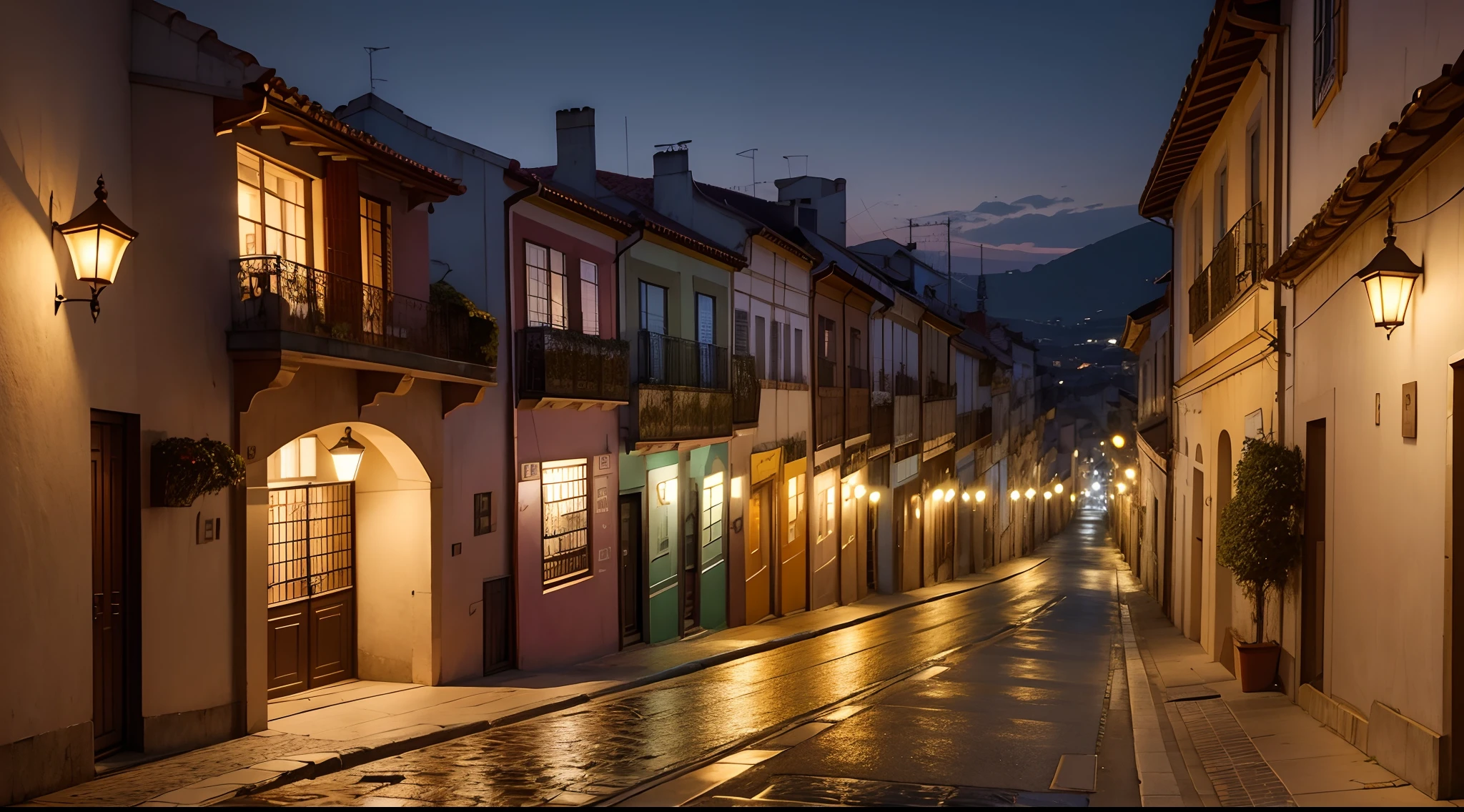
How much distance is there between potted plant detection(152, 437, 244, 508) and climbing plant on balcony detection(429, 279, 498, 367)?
4.44 m

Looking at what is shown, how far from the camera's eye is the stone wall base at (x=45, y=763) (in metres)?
8.01

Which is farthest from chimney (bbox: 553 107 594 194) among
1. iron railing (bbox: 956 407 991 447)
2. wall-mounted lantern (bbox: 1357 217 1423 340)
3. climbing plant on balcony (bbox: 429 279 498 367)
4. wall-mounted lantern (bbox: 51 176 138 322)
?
iron railing (bbox: 956 407 991 447)

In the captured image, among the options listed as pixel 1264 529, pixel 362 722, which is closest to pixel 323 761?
pixel 362 722

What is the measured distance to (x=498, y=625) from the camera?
52.5ft

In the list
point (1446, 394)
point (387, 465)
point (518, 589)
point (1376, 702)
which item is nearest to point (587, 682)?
point (518, 589)

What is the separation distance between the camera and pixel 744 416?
23.9 meters

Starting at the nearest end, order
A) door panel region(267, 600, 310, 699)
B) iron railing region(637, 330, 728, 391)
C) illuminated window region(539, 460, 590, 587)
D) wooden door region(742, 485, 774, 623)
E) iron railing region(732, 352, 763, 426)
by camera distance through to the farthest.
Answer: door panel region(267, 600, 310, 699) → illuminated window region(539, 460, 590, 587) → iron railing region(637, 330, 728, 391) → iron railing region(732, 352, 763, 426) → wooden door region(742, 485, 774, 623)

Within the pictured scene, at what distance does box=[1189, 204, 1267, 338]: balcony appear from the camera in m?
13.9

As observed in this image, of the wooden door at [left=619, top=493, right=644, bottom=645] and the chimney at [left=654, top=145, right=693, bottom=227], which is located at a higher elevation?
the chimney at [left=654, top=145, right=693, bottom=227]

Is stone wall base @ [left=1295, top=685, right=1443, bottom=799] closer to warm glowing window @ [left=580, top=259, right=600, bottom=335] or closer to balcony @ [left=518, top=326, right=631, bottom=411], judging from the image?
balcony @ [left=518, top=326, right=631, bottom=411]

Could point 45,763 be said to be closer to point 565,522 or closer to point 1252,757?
point 1252,757

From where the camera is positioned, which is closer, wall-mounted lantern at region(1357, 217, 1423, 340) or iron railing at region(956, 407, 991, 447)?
wall-mounted lantern at region(1357, 217, 1423, 340)

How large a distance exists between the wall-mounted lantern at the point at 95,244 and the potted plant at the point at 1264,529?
10.5 m

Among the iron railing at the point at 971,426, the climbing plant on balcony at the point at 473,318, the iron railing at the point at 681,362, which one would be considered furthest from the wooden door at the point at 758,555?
the iron railing at the point at 971,426
